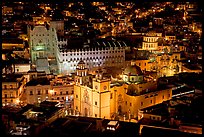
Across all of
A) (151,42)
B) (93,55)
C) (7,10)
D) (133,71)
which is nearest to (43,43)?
(93,55)

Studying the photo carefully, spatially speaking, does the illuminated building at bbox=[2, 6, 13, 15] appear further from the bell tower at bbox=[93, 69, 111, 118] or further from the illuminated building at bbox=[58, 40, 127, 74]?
the bell tower at bbox=[93, 69, 111, 118]

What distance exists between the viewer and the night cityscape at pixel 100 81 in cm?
539

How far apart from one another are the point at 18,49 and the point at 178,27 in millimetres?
9226

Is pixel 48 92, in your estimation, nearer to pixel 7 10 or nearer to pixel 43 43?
pixel 43 43

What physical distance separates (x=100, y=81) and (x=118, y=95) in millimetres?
717

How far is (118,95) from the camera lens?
23.2 feet

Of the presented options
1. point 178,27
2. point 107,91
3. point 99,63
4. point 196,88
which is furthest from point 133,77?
point 178,27

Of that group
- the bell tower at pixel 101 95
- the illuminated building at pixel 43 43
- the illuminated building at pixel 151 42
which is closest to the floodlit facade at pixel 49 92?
the bell tower at pixel 101 95

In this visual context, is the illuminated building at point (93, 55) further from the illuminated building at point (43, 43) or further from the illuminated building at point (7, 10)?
the illuminated building at point (7, 10)

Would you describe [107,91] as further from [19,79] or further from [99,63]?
[99,63]

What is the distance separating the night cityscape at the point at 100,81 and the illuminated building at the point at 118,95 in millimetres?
20

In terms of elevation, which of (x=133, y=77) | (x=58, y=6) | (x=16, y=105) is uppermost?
(x=58, y=6)

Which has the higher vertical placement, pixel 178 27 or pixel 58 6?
pixel 58 6

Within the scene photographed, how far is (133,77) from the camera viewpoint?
7.32m
